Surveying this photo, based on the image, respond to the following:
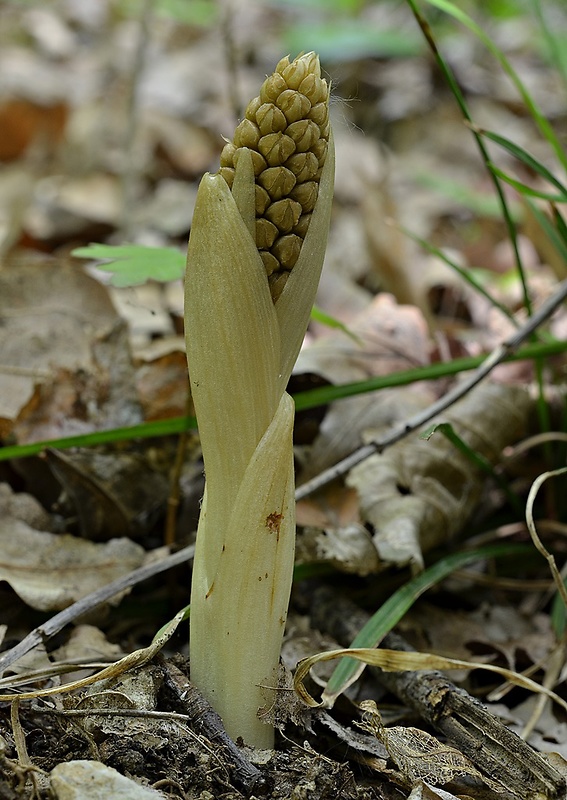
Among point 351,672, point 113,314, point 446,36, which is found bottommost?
point 351,672

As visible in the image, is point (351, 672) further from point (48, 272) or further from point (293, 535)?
point (48, 272)

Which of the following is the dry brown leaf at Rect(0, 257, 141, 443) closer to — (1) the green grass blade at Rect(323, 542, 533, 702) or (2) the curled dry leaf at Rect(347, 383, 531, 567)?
(2) the curled dry leaf at Rect(347, 383, 531, 567)

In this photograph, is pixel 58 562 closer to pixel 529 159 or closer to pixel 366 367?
pixel 366 367

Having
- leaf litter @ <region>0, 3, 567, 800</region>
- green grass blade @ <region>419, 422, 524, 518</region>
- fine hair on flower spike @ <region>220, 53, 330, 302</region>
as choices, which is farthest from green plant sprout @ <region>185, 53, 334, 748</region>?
green grass blade @ <region>419, 422, 524, 518</region>

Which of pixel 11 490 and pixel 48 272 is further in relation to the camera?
pixel 48 272

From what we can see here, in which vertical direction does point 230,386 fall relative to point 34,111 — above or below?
below

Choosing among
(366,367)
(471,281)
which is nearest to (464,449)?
(471,281)

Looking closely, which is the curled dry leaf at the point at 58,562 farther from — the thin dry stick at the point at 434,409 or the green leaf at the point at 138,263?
the green leaf at the point at 138,263

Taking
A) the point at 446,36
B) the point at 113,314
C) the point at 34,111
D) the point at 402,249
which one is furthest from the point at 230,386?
the point at 446,36
